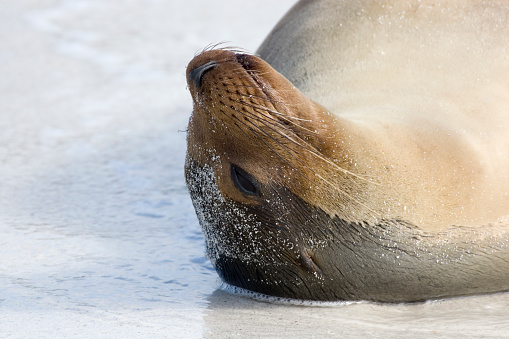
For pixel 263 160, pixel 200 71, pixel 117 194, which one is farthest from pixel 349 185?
pixel 117 194

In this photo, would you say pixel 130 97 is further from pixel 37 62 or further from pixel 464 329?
A: pixel 464 329

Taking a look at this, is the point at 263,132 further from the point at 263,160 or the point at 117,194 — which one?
the point at 117,194

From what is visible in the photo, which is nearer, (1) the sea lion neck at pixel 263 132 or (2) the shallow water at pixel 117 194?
(1) the sea lion neck at pixel 263 132

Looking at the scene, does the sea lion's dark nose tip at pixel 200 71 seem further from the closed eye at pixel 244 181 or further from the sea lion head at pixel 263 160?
the closed eye at pixel 244 181

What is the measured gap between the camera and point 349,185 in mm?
3355

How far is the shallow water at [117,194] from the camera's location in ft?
11.0

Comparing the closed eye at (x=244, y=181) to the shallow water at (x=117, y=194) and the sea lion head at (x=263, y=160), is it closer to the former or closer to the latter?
the sea lion head at (x=263, y=160)

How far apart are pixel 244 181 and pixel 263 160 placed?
0.11 m

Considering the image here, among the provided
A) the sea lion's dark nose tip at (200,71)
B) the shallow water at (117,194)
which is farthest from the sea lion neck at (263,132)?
the shallow water at (117,194)

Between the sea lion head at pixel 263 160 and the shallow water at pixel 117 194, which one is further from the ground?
the sea lion head at pixel 263 160

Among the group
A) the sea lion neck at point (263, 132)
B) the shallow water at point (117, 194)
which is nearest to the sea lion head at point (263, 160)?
the sea lion neck at point (263, 132)

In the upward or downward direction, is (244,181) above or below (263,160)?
below

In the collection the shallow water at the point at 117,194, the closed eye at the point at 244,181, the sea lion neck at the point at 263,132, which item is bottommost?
the shallow water at the point at 117,194

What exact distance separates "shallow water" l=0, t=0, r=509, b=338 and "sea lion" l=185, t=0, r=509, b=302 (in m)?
0.15
